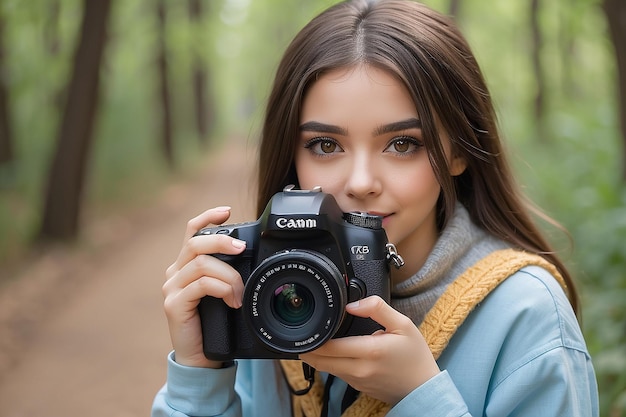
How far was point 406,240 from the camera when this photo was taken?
5.55 feet

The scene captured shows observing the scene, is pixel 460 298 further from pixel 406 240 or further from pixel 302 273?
pixel 302 273

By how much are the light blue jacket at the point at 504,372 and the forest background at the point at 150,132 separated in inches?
29.8

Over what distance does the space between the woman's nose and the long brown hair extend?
0.50ft

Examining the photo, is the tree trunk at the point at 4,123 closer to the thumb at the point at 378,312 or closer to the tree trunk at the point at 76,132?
the tree trunk at the point at 76,132

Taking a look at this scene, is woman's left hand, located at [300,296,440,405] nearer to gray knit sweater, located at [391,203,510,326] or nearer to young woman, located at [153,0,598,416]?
young woman, located at [153,0,598,416]

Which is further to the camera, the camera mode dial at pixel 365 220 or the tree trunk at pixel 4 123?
the tree trunk at pixel 4 123

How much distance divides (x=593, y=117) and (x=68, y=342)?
7464 millimetres

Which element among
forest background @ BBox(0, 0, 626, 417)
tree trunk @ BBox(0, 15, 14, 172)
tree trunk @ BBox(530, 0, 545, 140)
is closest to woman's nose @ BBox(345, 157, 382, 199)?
forest background @ BBox(0, 0, 626, 417)

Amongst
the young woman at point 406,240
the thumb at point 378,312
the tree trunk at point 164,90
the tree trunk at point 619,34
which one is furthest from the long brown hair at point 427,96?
the tree trunk at point 164,90

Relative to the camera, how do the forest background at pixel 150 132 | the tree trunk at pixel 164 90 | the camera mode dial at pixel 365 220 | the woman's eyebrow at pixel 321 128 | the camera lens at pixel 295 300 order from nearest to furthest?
the camera lens at pixel 295 300 → the camera mode dial at pixel 365 220 → the woman's eyebrow at pixel 321 128 → the forest background at pixel 150 132 → the tree trunk at pixel 164 90

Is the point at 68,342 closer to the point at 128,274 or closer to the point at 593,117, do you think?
the point at 128,274

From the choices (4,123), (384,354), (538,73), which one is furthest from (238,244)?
(538,73)

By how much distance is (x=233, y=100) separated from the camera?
62.9 m

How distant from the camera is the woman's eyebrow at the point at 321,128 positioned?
1.58 meters
